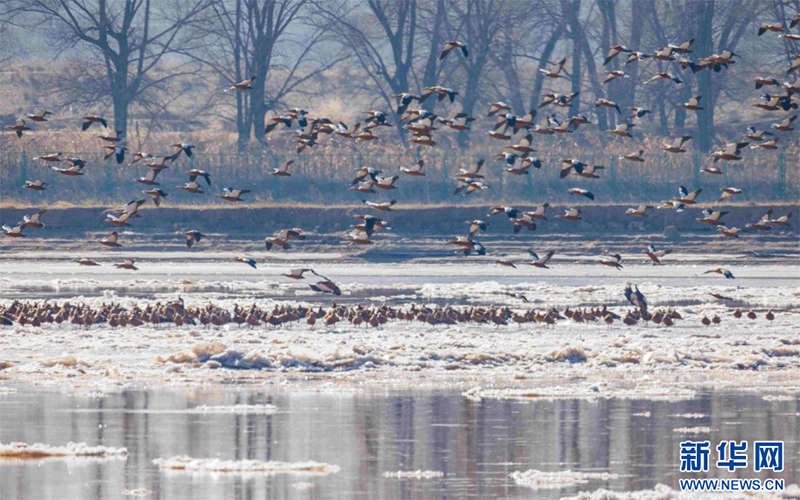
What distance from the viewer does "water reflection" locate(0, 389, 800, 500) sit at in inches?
470

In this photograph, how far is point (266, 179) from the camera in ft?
172

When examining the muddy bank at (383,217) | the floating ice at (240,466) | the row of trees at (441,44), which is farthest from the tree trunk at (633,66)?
the floating ice at (240,466)

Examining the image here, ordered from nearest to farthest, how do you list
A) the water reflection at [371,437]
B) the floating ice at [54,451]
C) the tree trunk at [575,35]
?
the water reflection at [371,437] → the floating ice at [54,451] → the tree trunk at [575,35]

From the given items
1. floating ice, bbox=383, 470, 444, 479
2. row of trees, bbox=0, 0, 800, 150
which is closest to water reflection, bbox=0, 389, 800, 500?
floating ice, bbox=383, 470, 444, 479

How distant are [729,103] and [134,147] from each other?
3983cm

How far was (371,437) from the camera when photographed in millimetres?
14188

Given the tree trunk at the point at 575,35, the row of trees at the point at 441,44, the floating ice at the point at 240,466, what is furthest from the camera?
the tree trunk at the point at 575,35

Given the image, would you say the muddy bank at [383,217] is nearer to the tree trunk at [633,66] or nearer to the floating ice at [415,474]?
the tree trunk at [633,66]

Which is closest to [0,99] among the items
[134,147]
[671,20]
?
[134,147]

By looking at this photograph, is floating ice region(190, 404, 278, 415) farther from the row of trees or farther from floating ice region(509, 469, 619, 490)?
the row of trees

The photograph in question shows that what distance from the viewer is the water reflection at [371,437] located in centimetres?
1193

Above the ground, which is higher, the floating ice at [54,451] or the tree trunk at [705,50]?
the tree trunk at [705,50]

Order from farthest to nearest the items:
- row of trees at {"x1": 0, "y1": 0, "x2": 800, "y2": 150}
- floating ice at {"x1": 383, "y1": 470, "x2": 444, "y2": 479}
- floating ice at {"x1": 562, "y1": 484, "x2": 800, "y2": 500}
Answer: row of trees at {"x1": 0, "y1": 0, "x2": 800, "y2": 150}
floating ice at {"x1": 383, "y1": 470, "x2": 444, "y2": 479}
floating ice at {"x1": 562, "y1": 484, "x2": 800, "y2": 500}

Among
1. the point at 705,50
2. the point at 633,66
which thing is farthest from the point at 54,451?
the point at 633,66
